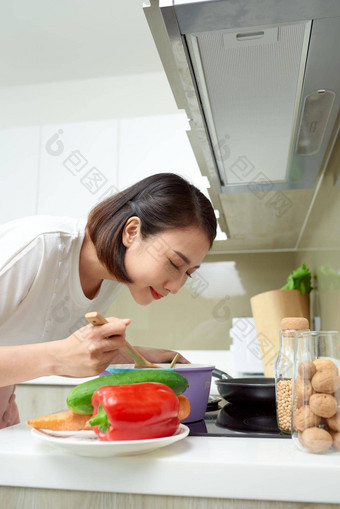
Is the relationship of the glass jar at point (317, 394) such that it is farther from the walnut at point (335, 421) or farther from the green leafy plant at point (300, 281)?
the green leafy plant at point (300, 281)

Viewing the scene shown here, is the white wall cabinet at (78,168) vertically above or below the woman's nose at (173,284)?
above

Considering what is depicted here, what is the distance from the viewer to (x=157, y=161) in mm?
2439

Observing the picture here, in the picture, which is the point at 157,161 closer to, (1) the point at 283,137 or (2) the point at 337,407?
(1) the point at 283,137

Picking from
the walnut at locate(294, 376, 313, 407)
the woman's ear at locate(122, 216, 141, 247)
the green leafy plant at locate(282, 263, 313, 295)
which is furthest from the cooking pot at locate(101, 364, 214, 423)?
the green leafy plant at locate(282, 263, 313, 295)

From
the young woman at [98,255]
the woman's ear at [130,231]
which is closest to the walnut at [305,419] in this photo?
the young woman at [98,255]

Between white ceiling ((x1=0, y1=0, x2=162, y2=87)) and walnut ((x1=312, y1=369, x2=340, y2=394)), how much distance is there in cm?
219

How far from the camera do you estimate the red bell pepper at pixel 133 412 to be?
22.3 inches

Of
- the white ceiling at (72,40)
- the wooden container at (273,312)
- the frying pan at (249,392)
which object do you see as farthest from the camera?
the white ceiling at (72,40)

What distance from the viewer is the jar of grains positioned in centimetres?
75

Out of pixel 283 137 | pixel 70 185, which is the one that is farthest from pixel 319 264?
pixel 70 185

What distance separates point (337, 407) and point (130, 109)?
269 cm

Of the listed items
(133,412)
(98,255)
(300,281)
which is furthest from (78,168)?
(133,412)

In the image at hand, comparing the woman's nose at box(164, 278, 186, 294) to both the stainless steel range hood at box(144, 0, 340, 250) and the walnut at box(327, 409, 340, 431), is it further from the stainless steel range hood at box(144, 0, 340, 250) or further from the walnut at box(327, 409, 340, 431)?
the walnut at box(327, 409, 340, 431)

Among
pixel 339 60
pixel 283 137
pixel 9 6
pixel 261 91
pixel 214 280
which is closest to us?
pixel 339 60
